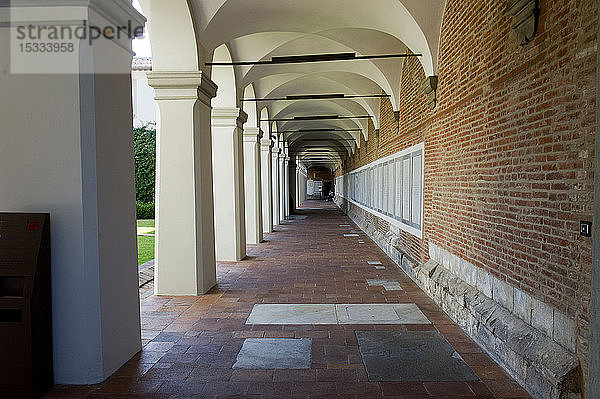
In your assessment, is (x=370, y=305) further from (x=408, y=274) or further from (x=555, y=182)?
(x=555, y=182)

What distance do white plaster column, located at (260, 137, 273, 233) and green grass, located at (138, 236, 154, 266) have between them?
13.4 ft

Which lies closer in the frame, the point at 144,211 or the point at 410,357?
the point at 410,357

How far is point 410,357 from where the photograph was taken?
15.1 ft

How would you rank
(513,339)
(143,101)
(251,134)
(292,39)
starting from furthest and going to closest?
(143,101) → (251,134) → (292,39) → (513,339)

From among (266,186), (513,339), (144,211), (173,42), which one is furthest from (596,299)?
(144,211)

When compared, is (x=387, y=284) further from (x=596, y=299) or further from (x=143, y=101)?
(x=143, y=101)

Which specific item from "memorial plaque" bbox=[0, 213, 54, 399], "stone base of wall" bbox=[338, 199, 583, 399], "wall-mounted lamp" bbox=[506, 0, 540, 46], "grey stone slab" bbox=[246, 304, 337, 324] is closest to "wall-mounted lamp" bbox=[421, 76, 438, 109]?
"stone base of wall" bbox=[338, 199, 583, 399]

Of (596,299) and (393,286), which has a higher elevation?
(596,299)

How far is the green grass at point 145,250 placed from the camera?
1120cm

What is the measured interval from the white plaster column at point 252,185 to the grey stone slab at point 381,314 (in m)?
7.30

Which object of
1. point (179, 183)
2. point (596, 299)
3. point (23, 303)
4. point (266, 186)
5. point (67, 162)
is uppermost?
point (67, 162)

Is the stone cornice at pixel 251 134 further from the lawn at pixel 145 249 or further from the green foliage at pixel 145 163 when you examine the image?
the green foliage at pixel 145 163

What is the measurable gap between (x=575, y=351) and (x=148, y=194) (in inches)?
929

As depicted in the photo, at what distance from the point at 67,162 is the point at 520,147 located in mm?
3992
